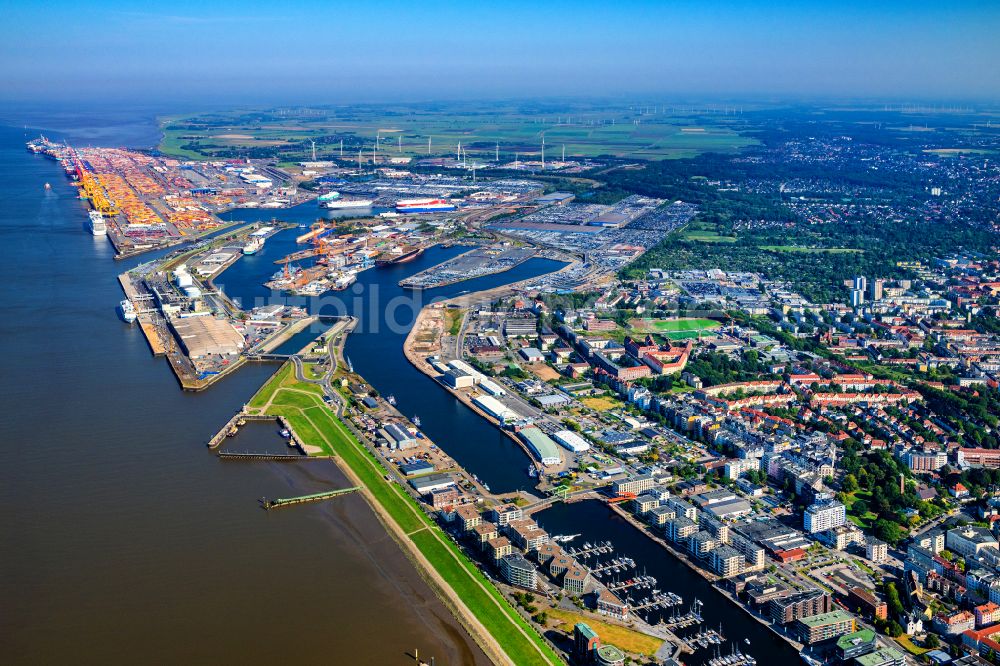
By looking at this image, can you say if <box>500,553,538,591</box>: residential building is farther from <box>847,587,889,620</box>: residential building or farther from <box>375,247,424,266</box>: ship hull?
<box>375,247,424,266</box>: ship hull

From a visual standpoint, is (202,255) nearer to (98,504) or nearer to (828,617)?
(98,504)

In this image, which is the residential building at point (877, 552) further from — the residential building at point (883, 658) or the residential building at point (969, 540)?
the residential building at point (883, 658)

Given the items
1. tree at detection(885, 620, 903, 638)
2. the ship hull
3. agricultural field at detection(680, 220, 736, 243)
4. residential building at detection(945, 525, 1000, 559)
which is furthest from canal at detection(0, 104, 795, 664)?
agricultural field at detection(680, 220, 736, 243)

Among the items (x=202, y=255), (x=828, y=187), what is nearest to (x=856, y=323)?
(x=202, y=255)

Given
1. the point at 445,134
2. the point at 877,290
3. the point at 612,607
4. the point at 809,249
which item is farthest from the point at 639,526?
the point at 445,134

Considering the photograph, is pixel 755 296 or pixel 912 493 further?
pixel 755 296

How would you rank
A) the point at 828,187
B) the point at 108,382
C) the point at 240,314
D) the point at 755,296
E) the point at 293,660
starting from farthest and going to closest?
the point at 828,187, the point at 755,296, the point at 240,314, the point at 108,382, the point at 293,660
